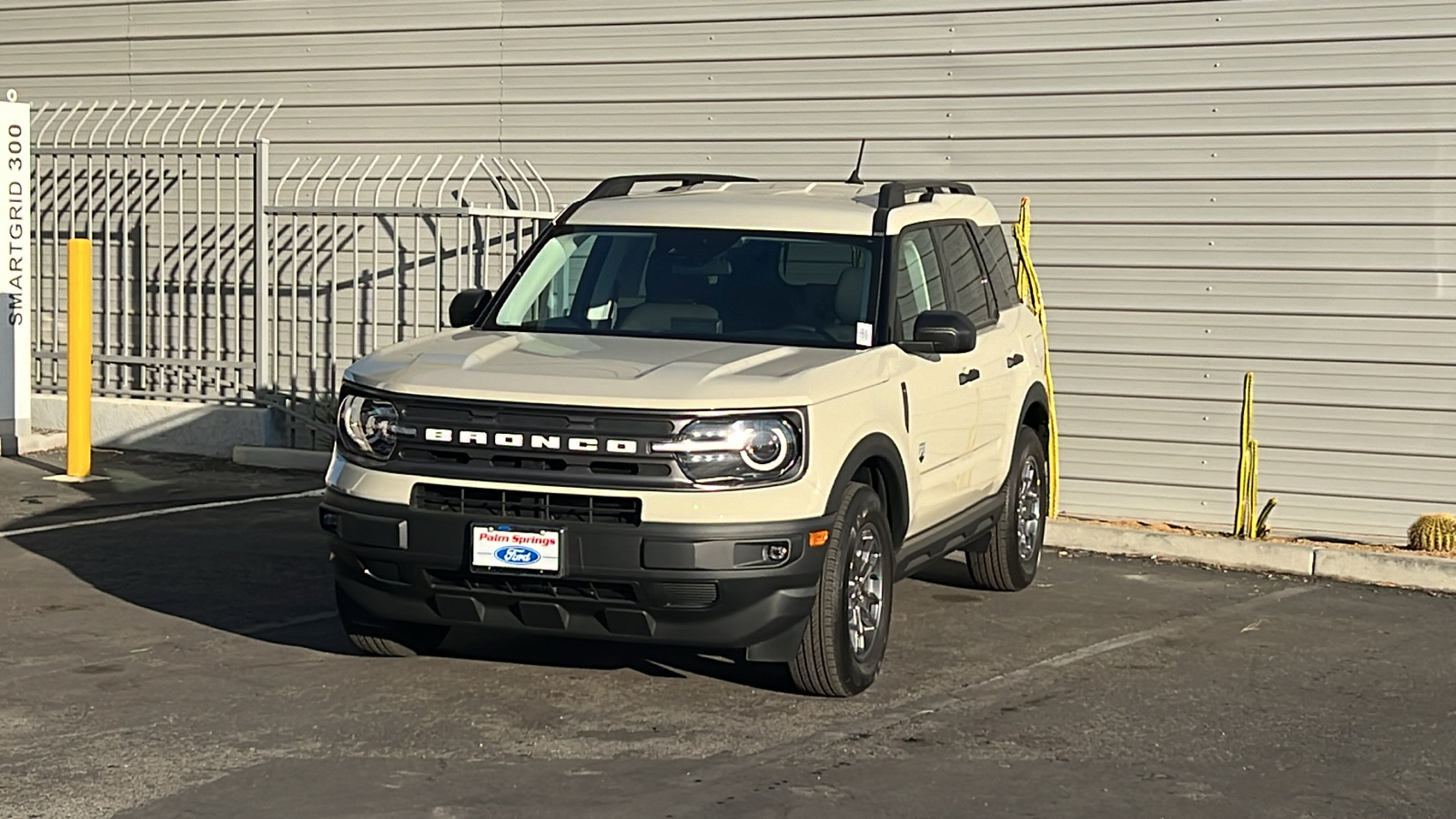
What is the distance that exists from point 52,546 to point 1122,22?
7.09m

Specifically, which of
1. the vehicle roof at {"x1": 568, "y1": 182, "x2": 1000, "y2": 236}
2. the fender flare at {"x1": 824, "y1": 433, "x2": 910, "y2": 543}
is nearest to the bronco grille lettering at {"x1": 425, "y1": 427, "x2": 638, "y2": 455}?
the fender flare at {"x1": 824, "y1": 433, "x2": 910, "y2": 543}

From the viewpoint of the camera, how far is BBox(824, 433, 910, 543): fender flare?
697 cm

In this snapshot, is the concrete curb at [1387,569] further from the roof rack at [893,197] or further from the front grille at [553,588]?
the front grille at [553,588]

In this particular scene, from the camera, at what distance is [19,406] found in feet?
46.7

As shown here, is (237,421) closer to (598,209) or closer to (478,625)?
(598,209)

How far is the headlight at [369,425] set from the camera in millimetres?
7043

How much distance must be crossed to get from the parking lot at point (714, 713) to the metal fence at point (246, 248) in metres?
4.59

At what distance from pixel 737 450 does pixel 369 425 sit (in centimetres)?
141

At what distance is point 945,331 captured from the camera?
7.73 m

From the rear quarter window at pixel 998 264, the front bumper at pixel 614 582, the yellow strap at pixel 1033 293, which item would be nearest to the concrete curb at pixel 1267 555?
the yellow strap at pixel 1033 293

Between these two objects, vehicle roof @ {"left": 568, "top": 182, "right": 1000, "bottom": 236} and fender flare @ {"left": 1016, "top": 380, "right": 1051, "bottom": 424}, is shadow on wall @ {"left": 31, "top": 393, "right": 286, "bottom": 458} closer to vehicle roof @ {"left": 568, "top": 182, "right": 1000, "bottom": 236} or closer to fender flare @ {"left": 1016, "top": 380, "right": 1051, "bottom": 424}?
vehicle roof @ {"left": 568, "top": 182, "right": 1000, "bottom": 236}

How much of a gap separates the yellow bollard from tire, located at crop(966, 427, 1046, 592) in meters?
6.42

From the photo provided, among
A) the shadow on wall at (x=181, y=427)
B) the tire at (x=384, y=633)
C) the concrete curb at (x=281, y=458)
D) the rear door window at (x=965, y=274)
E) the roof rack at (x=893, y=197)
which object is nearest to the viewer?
the tire at (x=384, y=633)

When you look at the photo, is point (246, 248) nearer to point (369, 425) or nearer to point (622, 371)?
point (369, 425)
